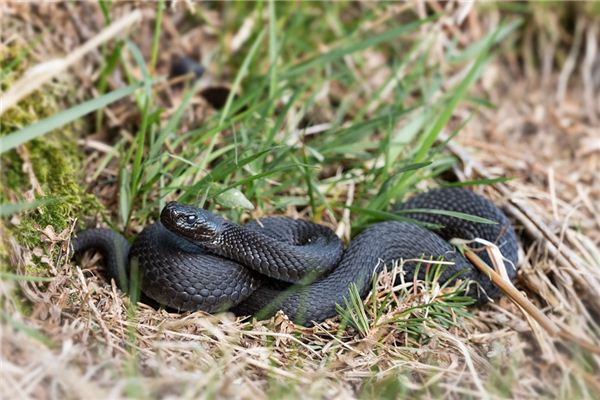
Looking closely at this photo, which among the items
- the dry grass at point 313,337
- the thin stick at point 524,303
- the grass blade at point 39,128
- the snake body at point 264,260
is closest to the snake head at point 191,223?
the snake body at point 264,260

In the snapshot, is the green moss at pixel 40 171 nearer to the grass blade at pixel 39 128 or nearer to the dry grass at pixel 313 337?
the dry grass at pixel 313 337

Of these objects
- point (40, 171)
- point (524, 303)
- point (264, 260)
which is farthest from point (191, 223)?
point (524, 303)

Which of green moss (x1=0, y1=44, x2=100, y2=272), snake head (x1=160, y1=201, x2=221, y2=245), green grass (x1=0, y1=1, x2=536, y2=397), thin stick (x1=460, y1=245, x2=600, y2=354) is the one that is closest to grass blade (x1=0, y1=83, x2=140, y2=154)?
green grass (x1=0, y1=1, x2=536, y2=397)

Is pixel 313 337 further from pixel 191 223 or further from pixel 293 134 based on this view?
pixel 293 134

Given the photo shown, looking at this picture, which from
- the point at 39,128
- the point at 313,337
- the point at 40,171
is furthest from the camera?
the point at 40,171

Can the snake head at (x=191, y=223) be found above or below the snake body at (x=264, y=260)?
above
